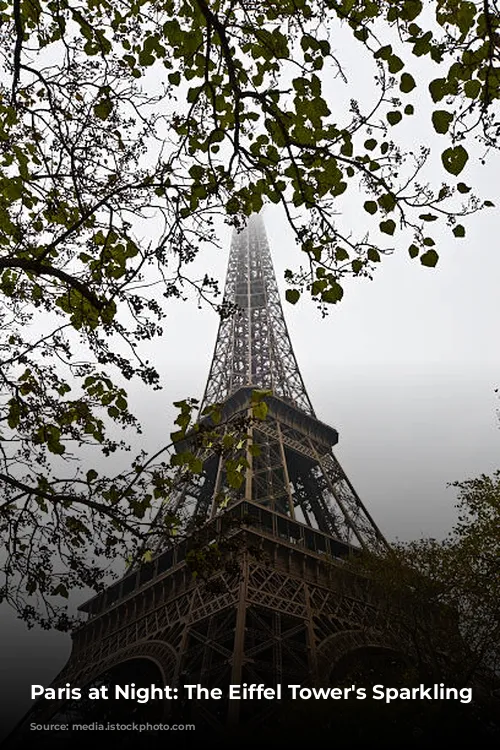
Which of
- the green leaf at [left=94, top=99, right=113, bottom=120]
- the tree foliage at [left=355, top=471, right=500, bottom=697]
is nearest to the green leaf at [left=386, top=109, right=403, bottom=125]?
the green leaf at [left=94, top=99, right=113, bottom=120]

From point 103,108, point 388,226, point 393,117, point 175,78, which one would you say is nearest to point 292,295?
point 388,226

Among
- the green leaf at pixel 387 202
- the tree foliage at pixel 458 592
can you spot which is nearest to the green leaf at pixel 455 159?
the green leaf at pixel 387 202

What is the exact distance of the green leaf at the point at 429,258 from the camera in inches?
205

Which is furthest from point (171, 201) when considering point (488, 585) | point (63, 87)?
point (488, 585)

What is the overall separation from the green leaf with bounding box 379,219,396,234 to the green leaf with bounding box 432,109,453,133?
119 centimetres

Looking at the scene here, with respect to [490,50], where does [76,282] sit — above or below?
below

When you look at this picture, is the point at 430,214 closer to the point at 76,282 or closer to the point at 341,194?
the point at 341,194

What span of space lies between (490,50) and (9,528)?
22.5 feet

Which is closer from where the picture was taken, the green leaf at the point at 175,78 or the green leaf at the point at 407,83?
the green leaf at the point at 407,83

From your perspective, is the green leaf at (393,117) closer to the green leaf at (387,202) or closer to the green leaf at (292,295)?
the green leaf at (387,202)

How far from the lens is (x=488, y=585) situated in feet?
51.4

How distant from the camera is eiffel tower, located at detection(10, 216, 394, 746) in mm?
17312

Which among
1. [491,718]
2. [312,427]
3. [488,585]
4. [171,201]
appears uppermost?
[312,427]

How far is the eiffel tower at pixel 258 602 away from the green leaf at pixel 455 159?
3.97 m
